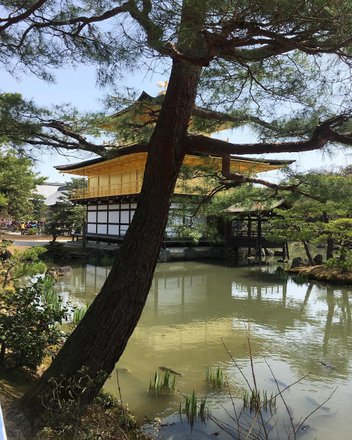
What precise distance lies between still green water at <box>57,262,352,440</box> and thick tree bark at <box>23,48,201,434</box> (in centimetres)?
86

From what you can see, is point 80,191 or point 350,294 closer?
point 350,294

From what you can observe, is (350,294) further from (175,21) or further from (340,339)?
(175,21)

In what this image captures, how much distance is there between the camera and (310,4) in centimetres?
198

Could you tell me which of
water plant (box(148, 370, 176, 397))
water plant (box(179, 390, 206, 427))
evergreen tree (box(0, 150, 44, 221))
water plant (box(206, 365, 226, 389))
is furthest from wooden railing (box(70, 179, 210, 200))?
water plant (box(179, 390, 206, 427))

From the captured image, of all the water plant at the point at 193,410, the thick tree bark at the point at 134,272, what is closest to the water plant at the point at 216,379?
the water plant at the point at 193,410

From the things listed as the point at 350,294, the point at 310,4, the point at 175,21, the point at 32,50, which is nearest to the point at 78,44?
the point at 32,50

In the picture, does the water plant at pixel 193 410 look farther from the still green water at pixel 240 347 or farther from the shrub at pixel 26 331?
the shrub at pixel 26 331

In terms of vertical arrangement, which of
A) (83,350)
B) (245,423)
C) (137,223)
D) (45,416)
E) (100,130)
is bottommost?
(245,423)

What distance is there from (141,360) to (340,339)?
3.35 meters

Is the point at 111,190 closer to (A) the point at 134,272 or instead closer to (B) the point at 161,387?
(B) the point at 161,387

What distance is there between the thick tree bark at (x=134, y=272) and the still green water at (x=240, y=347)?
865 millimetres

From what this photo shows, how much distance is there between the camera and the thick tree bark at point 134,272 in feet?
9.04

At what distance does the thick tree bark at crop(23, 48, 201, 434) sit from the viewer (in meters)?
2.76

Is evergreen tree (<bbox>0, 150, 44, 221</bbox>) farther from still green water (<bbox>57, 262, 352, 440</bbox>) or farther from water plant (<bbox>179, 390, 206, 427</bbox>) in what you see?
water plant (<bbox>179, 390, 206, 427</bbox>)
